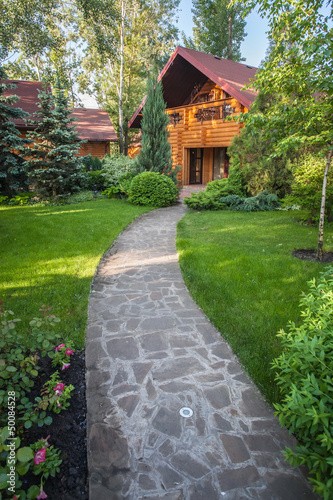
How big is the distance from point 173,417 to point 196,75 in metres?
18.3

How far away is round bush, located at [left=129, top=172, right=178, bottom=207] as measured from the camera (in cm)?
1276

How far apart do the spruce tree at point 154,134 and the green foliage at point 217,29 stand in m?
20.8

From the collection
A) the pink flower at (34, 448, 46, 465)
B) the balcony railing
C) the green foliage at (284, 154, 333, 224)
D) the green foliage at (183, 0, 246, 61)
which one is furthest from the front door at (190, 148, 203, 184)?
the pink flower at (34, 448, 46, 465)

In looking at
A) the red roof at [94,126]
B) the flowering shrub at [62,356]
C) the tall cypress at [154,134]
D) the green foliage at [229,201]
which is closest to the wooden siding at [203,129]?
the tall cypress at [154,134]

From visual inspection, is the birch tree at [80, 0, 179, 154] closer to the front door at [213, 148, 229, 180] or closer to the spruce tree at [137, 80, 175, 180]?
the front door at [213, 148, 229, 180]

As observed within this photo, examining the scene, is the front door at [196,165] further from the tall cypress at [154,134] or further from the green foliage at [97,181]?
the green foliage at [97,181]

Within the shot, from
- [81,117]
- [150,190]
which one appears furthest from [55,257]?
[81,117]

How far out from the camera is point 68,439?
91.2 inches

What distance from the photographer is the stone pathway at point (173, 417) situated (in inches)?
79.7

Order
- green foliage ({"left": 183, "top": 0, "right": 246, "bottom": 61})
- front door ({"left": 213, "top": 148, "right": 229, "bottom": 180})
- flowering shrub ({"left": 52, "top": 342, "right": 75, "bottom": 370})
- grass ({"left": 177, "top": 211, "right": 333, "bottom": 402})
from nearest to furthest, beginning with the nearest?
flowering shrub ({"left": 52, "top": 342, "right": 75, "bottom": 370}), grass ({"left": 177, "top": 211, "right": 333, "bottom": 402}), front door ({"left": 213, "top": 148, "right": 229, "bottom": 180}), green foliage ({"left": 183, "top": 0, "right": 246, "bottom": 61})

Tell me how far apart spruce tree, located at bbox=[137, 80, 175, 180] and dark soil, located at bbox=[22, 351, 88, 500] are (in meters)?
12.6

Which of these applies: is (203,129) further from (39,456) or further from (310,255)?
(39,456)

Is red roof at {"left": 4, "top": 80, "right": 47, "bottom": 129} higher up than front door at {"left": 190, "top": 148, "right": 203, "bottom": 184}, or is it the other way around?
red roof at {"left": 4, "top": 80, "right": 47, "bottom": 129}

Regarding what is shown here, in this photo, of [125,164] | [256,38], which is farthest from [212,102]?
[256,38]
